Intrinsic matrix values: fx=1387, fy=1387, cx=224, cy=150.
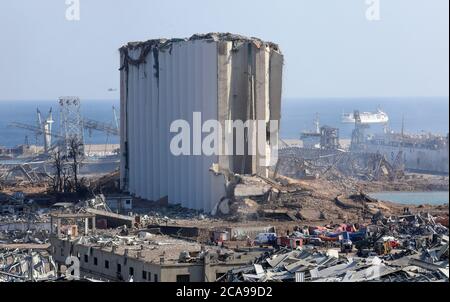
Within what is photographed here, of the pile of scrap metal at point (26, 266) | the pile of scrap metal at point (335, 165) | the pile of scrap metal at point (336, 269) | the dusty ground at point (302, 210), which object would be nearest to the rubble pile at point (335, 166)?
the pile of scrap metal at point (335, 165)

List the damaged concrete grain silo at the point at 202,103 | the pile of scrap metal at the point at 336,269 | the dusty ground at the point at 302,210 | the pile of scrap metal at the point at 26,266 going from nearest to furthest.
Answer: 1. the pile of scrap metal at the point at 336,269
2. the pile of scrap metal at the point at 26,266
3. the dusty ground at the point at 302,210
4. the damaged concrete grain silo at the point at 202,103

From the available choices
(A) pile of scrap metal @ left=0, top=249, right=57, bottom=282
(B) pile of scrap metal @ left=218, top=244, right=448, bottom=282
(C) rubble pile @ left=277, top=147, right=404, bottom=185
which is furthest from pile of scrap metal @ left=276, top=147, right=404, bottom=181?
(B) pile of scrap metal @ left=218, top=244, right=448, bottom=282

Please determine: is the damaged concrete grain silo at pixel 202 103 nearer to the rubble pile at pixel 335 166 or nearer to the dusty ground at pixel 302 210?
the dusty ground at pixel 302 210

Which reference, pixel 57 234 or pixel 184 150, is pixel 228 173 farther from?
pixel 57 234

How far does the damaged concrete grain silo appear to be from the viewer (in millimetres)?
33438

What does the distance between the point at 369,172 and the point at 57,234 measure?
25.9m

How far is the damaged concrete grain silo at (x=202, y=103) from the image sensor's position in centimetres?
3344

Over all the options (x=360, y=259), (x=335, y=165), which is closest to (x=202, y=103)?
(x=360, y=259)

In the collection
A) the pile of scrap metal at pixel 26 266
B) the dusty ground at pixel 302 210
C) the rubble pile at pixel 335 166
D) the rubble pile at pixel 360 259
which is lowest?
the rubble pile at pixel 335 166

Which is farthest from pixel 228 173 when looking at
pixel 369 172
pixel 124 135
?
pixel 369 172

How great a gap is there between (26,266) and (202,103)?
474 inches

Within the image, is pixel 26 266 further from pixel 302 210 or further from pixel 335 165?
pixel 335 165

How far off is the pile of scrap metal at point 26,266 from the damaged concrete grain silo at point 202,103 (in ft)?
30.7

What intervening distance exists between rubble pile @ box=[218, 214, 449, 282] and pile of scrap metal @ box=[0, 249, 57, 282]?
11.2 ft
